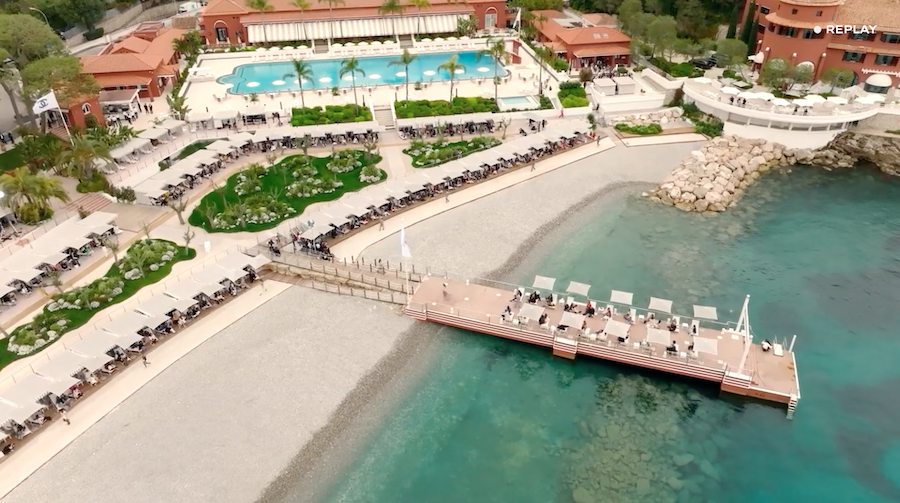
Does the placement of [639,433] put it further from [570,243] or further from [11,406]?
[11,406]

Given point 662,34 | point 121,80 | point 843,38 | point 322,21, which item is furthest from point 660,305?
point 322,21

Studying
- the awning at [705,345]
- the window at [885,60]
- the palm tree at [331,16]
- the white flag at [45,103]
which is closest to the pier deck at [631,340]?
the awning at [705,345]

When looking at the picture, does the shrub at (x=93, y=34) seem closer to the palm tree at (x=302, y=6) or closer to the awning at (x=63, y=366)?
the palm tree at (x=302, y=6)

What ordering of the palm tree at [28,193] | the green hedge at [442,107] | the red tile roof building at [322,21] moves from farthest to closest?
the red tile roof building at [322,21]
the green hedge at [442,107]
the palm tree at [28,193]

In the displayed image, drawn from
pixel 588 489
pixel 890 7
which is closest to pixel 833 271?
pixel 588 489

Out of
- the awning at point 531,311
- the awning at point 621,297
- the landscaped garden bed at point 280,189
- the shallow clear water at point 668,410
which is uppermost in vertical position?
the landscaped garden bed at point 280,189

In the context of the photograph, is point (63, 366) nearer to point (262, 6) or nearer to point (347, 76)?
point (347, 76)

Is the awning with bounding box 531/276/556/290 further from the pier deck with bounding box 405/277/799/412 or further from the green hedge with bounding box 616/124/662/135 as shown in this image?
the green hedge with bounding box 616/124/662/135
